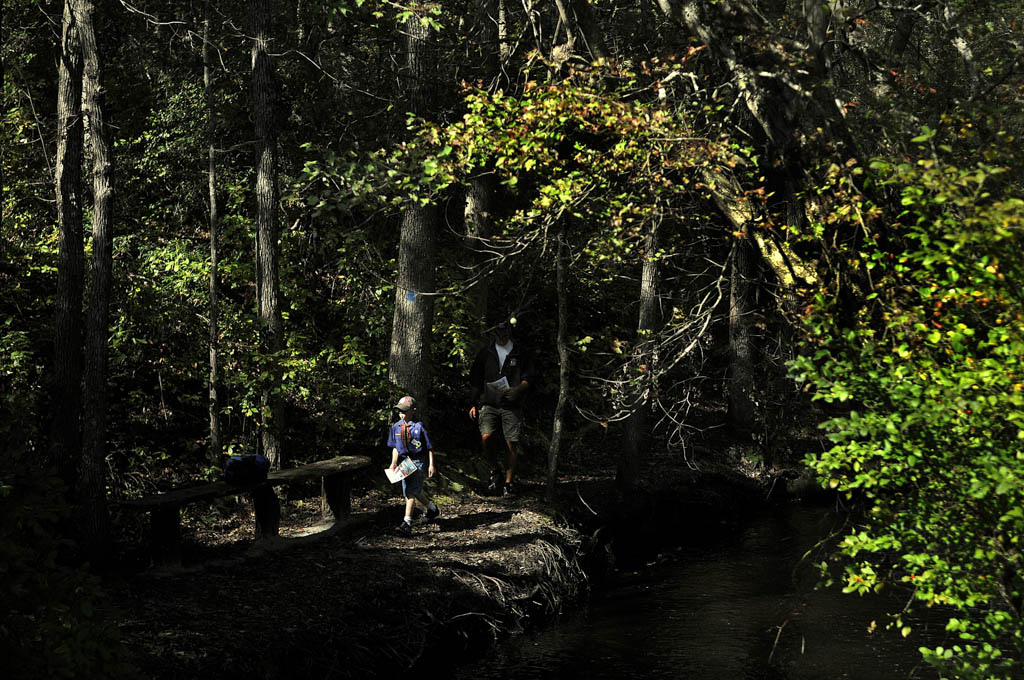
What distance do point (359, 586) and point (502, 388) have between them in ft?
15.3

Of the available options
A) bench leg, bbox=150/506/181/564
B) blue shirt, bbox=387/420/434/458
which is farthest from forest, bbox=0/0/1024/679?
blue shirt, bbox=387/420/434/458

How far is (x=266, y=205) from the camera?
13266mm

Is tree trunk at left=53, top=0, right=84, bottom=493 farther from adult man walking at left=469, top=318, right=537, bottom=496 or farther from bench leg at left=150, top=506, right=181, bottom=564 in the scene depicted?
adult man walking at left=469, top=318, right=537, bottom=496

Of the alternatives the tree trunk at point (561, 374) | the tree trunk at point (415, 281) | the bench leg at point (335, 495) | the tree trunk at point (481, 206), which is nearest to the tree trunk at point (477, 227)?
the tree trunk at point (481, 206)

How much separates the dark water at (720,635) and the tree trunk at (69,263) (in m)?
4.73

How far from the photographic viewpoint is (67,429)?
10.2 m

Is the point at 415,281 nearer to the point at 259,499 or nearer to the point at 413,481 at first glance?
the point at 413,481

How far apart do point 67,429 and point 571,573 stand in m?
5.81

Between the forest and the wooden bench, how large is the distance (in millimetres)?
598

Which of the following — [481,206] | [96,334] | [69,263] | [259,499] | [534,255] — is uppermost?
[481,206]

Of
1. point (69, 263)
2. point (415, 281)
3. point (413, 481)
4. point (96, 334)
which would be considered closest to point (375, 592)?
point (413, 481)

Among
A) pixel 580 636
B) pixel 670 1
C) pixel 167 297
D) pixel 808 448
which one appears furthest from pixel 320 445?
pixel 808 448

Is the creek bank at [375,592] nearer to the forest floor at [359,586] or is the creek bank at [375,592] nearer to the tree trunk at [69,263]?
the forest floor at [359,586]

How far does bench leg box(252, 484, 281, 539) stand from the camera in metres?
10.5
